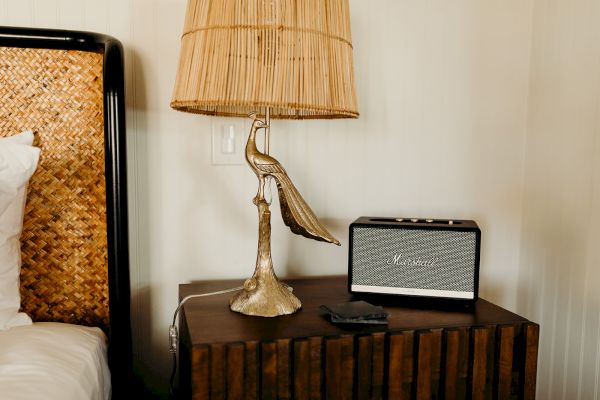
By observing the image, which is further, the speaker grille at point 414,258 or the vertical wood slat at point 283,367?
the speaker grille at point 414,258

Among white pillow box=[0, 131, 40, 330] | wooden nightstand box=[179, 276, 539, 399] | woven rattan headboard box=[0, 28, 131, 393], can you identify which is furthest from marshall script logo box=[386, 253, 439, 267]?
white pillow box=[0, 131, 40, 330]

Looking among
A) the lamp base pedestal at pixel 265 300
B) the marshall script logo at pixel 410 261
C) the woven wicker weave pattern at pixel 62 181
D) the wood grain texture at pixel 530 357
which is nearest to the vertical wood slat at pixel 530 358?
the wood grain texture at pixel 530 357

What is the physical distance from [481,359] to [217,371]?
510 millimetres

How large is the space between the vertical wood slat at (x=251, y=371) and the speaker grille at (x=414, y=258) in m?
0.37

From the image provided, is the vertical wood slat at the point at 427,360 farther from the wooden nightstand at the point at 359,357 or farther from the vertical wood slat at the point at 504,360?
the vertical wood slat at the point at 504,360

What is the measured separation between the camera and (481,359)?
931 mm

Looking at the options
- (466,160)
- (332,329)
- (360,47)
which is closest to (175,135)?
(360,47)

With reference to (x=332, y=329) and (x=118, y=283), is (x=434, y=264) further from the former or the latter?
(x=118, y=283)

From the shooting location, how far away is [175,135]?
1300 mm

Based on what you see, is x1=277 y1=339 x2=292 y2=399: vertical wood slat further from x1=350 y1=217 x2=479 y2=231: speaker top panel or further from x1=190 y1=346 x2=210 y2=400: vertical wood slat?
x1=350 y1=217 x2=479 y2=231: speaker top panel

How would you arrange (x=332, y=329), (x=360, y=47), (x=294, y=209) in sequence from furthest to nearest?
(x=360, y=47), (x=294, y=209), (x=332, y=329)

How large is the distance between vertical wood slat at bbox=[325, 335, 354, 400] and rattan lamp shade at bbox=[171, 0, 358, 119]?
440mm

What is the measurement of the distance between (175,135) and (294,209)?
48cm

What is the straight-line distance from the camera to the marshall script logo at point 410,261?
1.09 metres
